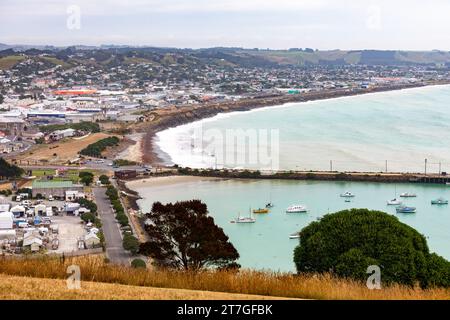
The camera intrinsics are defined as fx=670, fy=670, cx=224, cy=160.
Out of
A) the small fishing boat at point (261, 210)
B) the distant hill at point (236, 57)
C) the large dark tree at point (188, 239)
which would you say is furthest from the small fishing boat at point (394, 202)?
the distant hill at point (236, 57)

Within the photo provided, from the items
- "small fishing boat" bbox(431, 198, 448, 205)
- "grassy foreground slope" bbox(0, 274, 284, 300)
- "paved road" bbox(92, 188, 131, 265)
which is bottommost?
"small fishing boat" bbox(431, 198, 448, 205)

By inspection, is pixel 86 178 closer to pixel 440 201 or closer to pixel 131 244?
pixel 131 244

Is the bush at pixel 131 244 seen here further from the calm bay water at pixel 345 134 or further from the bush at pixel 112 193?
the calm bay water at pixel 345 134

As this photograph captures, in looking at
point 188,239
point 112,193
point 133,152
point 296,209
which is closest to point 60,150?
point 133,152

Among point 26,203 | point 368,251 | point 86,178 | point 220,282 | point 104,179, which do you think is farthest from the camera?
point 104,179

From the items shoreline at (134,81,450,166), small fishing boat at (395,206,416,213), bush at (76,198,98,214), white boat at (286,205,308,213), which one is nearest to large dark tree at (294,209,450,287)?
bush at (76,198,98,214)

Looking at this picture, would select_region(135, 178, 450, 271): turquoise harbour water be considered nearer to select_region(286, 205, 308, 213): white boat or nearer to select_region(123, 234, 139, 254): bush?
select_region(286, 205, 308, 213): white boat
